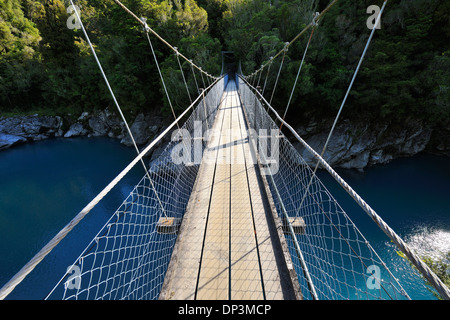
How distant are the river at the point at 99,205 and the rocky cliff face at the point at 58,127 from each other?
7.29 feet

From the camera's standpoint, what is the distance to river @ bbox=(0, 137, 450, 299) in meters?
4.32

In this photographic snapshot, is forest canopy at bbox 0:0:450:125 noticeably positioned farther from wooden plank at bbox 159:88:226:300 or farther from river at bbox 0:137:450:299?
wooden plank at bbox 159:88:226:300

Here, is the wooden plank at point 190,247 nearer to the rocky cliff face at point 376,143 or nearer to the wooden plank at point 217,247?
the wooden plank at point 217,247

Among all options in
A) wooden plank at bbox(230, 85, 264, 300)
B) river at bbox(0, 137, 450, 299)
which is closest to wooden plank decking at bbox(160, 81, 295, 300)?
wooden plank at bbox(230, 85, 264, 300)

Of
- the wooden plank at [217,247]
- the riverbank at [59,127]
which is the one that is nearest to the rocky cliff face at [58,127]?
the riverbank at [59,127]

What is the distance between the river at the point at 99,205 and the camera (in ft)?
14.2

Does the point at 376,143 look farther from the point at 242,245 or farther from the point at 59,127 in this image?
the point at 59,127

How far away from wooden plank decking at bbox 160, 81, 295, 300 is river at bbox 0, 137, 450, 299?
4.16 meters

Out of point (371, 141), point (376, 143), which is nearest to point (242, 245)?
point (371, 141)

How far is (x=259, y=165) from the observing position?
189 cm

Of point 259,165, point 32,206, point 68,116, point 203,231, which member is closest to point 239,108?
point 259,165

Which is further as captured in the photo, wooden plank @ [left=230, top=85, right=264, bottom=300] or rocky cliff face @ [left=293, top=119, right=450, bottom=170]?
rocky cliff face @ [left=293, top=119, right=450, bottom=170]

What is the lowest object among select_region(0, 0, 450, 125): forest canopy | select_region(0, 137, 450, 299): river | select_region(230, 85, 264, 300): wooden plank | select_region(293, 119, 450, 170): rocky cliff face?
select_region(0, 137, 450, 299): river

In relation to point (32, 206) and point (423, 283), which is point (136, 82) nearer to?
point (32, 206)
